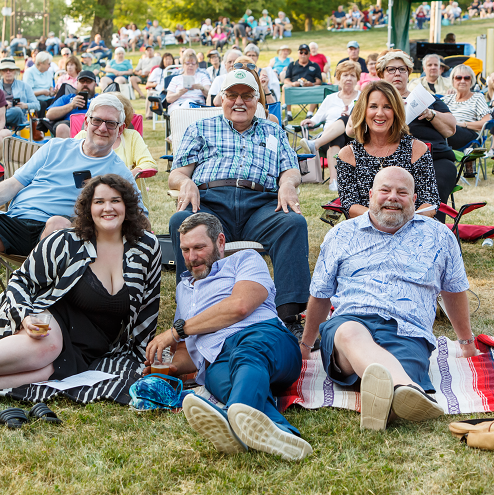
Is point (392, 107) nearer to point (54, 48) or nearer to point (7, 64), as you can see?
point (7, 64)

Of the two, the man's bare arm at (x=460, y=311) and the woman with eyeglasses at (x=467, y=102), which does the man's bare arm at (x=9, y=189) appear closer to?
the man's bare arm at (x=460, y=311)

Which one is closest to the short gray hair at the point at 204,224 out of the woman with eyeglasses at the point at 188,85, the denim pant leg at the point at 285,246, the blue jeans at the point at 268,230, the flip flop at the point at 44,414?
the blue jeans at the point at 268,230

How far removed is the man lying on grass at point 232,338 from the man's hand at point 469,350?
3.04 ft

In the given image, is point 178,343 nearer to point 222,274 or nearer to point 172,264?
point 222,274

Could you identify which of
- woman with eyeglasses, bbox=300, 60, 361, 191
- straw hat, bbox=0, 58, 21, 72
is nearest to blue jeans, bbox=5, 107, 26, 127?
straw hat, bbox=0, 58, 21, 72

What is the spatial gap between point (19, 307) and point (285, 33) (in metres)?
35.1

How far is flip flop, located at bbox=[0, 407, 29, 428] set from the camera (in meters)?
2.63

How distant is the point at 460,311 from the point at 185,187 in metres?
1.87

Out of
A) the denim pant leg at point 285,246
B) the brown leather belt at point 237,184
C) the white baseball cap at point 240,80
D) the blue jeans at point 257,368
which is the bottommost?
the blue jeans at point 257,368

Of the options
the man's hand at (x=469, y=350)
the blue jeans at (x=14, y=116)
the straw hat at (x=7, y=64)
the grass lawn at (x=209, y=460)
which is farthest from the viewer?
the straw hat at (x=7, y=64)

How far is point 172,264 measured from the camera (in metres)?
5.10

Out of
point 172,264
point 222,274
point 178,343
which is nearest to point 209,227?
point 222,274

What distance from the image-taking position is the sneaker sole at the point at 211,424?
2.18 meters

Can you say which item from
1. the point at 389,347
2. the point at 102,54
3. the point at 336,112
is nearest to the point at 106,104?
the point at 389,347
